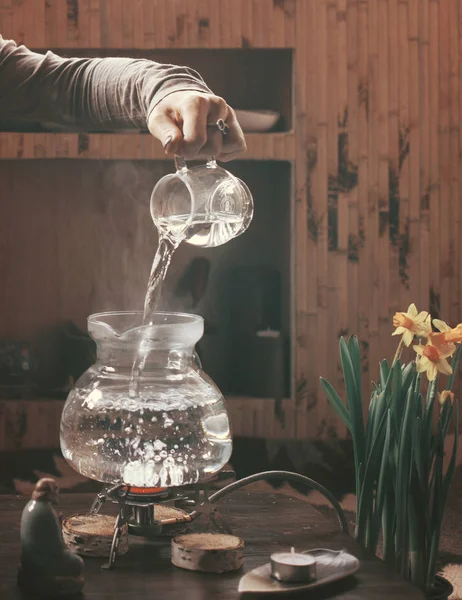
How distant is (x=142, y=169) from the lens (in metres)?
3.28

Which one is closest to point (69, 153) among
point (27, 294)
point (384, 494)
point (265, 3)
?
point (27, 294)

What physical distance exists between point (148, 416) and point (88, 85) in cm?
107

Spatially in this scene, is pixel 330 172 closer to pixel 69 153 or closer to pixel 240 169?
pixel 240 169

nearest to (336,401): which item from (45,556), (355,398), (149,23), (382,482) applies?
(355,398)

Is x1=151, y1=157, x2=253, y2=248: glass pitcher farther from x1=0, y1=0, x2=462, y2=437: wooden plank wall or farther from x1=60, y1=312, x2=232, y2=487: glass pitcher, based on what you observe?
x1=0, y1=0, x2=462, y2=437: wooden plank wall

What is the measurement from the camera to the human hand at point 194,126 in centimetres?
149

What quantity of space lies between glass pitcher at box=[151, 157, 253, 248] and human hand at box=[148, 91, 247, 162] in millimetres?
40

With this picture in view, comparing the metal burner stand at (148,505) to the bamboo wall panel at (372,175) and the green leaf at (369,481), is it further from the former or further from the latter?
the bamboo wall panel at (372,175)

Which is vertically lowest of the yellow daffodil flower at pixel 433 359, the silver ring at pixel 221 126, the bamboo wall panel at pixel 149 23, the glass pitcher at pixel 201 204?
the yellow daffodil flower at pixel 433 359

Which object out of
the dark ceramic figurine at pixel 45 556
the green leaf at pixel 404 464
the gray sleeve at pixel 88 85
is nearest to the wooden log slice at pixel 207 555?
the dark ceramic figurine at pixel 45 556

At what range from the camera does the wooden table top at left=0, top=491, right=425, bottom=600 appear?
1123 mm

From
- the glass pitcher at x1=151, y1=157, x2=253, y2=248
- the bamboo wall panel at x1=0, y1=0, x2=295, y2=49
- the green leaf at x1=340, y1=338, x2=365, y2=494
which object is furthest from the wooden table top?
the bamboo wall panel at x1=0, y1=0, x2=295, y2=49

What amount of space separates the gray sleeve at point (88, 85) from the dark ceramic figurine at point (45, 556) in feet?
2.74

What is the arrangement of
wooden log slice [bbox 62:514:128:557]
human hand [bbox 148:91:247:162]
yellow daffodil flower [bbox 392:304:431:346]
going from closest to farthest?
wooden log slice [bbox 62:514:128:557] → human hand [bbox 148:91:247:162] → yellow daffodil flower [bbox 392:304:431:346]
